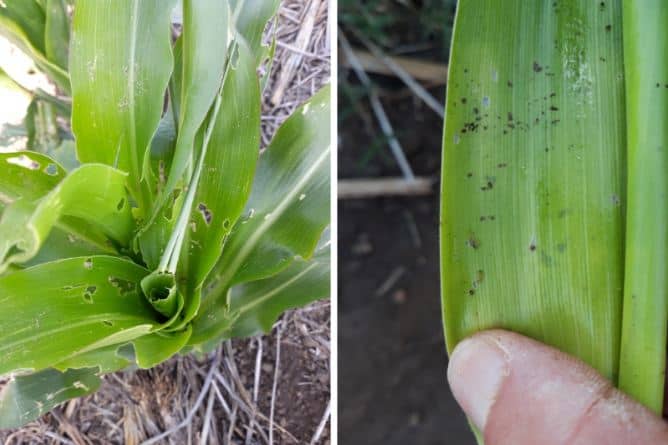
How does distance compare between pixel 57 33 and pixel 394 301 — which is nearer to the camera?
pixel 57 33

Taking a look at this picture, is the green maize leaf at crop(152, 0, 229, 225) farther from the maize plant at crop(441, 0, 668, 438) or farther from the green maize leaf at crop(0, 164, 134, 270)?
the maize plant at crop(441, 0, 668, 438)

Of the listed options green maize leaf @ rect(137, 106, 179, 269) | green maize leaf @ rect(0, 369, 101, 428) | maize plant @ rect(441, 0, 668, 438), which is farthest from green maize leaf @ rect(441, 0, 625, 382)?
green maize leaf @ rect(0, 369, 101, 428)

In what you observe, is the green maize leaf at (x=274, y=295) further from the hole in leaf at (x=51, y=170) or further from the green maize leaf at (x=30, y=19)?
the green maize leaf at (x=30, y=19)

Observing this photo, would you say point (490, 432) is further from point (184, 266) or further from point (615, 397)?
point (184, 266)

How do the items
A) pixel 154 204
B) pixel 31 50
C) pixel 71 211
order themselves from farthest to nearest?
pixel 31 50, pixel 154 204, pixel 71 211

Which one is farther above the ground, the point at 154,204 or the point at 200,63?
the point at 200,63

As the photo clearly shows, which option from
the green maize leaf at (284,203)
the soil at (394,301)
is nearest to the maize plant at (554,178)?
the green maize leaf at (284,203)

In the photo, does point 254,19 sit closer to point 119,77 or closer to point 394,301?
point 119,77

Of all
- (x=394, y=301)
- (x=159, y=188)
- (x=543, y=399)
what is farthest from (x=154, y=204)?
(x=394, y=301)
